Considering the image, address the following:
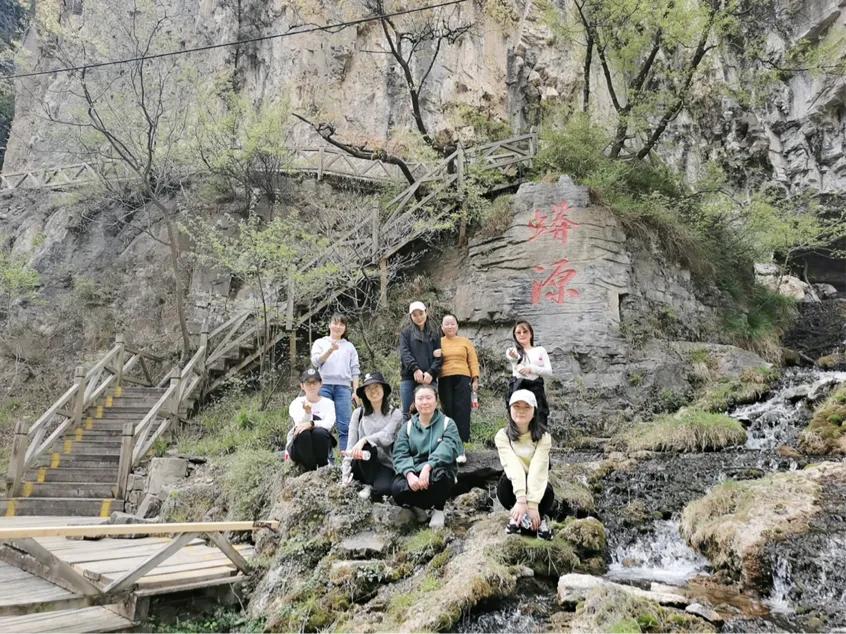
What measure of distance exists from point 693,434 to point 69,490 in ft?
32.5

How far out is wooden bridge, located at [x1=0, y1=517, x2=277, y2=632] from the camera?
3.74 meters

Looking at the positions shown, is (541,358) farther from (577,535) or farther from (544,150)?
(544,150)

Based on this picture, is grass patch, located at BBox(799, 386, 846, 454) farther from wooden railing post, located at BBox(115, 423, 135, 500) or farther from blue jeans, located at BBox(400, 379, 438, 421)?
wooden railing post, located at BBox(115, 423, 135, 500)

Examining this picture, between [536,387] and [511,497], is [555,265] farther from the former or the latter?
[511,497]

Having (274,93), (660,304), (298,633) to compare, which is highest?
(274,93)

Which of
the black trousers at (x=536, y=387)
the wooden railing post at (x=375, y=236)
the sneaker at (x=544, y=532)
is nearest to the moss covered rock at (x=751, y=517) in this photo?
the sneaker at (x=544, y=532)

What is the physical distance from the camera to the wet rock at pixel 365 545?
4539 millimetres

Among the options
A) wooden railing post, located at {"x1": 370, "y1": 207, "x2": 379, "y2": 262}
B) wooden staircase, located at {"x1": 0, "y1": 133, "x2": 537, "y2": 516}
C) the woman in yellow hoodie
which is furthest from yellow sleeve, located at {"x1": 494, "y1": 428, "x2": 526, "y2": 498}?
wooden railing post, located at {"x1": 370, "y1": 207, "x2": 379, "y2": 262}

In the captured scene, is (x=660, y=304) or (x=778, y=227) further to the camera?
(x=778, y=227)

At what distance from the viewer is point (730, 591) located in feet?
13.9

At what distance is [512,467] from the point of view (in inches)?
169

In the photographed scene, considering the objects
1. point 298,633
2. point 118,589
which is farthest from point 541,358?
point 118,589

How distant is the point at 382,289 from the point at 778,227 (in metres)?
11.0

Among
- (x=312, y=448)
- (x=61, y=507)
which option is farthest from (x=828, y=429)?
(x=61, y=507)
